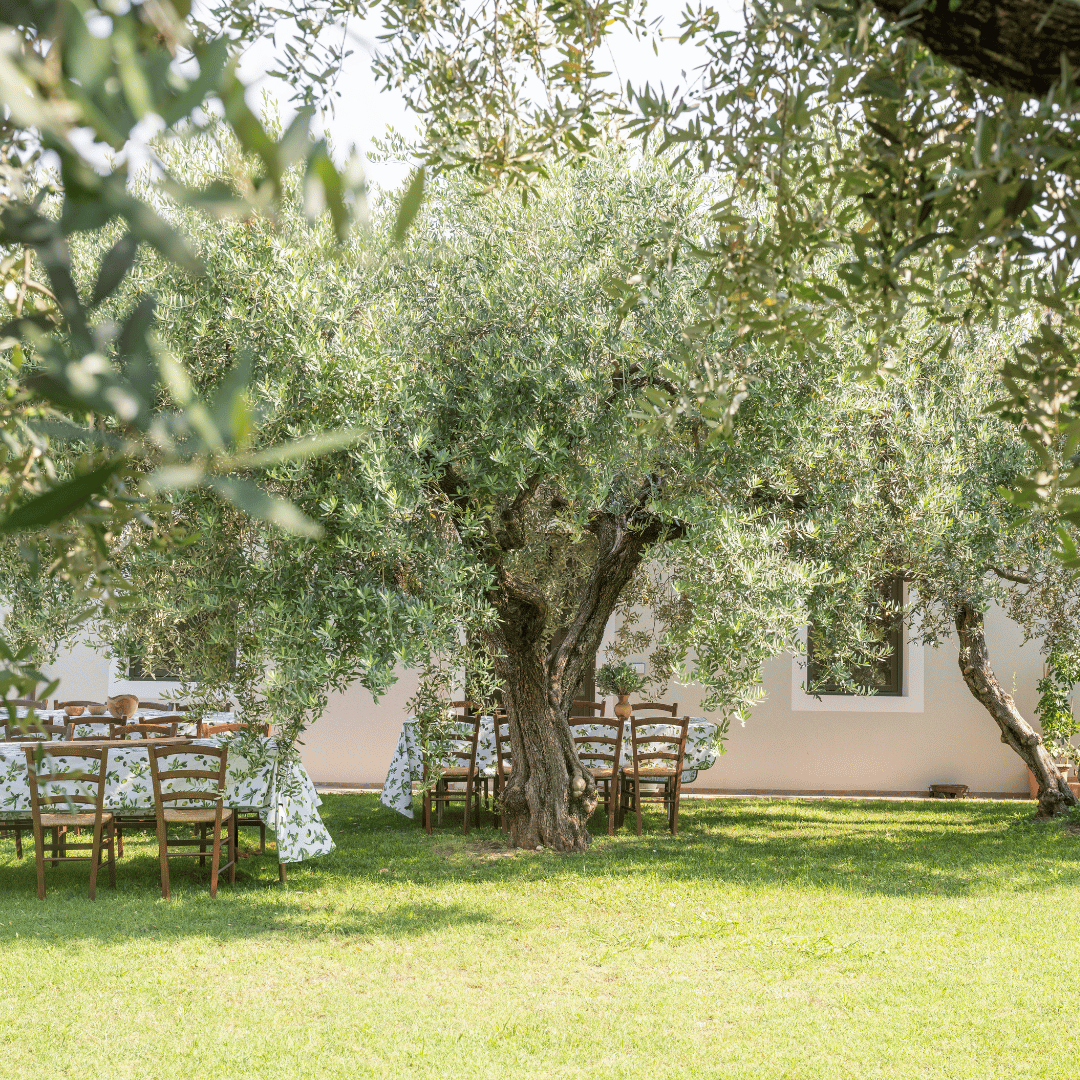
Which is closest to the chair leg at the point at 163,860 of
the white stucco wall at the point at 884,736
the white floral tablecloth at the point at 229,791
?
the white floral tablecloth at the point at 229,791

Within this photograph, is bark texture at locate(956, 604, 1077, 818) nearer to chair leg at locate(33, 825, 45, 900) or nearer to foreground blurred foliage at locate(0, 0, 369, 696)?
chair leg at locate(33, 825, 45, 900)

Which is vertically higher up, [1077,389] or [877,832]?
[1077,389]

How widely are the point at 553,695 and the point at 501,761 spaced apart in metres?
1.22

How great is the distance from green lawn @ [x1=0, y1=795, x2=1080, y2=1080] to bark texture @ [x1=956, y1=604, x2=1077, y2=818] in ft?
4.66

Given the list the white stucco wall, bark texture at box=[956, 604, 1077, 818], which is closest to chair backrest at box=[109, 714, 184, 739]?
the white stucco wall

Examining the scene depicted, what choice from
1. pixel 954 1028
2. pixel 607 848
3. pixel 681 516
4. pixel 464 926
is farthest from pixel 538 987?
pixel 607 848

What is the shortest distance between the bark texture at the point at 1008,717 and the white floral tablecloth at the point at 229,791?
638cm

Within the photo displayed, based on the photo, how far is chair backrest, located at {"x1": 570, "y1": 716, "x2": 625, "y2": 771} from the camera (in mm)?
8891

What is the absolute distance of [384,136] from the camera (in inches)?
281

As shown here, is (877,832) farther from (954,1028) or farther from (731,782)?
(954,1028)

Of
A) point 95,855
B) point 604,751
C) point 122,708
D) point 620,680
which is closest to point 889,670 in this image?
point 620,680

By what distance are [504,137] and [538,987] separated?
4135 millimetres

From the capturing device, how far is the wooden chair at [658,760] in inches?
355

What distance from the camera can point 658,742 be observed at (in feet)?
30.2
